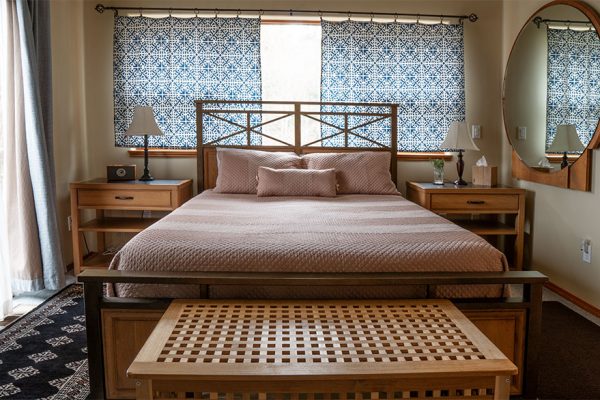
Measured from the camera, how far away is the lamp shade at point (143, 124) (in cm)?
424

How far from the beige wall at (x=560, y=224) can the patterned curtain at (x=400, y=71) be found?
47cm

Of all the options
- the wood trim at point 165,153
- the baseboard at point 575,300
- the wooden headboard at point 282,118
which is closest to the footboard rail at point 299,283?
the baseboard at point 575,300

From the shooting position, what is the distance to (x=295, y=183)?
3881 mm

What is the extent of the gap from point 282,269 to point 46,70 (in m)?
2.39

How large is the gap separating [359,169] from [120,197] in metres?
1.74

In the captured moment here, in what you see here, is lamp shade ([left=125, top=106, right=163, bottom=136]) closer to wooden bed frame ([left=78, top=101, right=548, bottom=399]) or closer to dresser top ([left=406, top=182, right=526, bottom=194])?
dresser top ([left=406, top=182, right=526, bottom=194])

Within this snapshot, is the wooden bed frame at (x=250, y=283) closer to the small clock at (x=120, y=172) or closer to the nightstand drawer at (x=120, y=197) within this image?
the nightstand drawer at (x=120, y=197)

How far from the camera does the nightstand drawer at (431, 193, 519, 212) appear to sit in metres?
4.17

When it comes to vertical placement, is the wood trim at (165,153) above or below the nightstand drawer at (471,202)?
above

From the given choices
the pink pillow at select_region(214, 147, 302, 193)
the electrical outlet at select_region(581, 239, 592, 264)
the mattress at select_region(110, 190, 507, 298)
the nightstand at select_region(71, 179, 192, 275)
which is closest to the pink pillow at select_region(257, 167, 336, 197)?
the pink pillow at select_region(214, 147, 302, 193)

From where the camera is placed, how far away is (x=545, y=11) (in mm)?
3900

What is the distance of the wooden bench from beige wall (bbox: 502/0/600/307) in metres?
1.84

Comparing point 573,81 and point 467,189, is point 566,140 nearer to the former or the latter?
point 573,81

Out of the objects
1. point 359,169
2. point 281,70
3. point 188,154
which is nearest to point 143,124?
point 188,154
